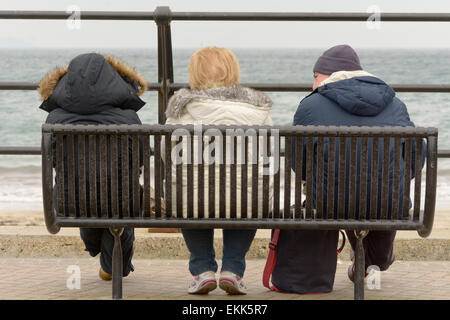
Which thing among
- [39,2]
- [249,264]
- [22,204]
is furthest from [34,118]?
[39,2]

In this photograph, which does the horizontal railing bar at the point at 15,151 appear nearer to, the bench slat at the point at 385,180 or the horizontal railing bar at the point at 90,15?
the horizontal railing bar at the point at 90,15

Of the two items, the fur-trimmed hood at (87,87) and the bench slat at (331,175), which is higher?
the fur-trimmed hood at (87,87)

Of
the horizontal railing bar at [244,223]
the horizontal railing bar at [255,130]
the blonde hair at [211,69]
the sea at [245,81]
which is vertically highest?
the blonde hair at [211,69]

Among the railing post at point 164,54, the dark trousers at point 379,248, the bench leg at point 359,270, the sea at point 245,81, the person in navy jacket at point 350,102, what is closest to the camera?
the bench leg at point 359,270

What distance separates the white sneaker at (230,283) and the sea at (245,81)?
1345mm

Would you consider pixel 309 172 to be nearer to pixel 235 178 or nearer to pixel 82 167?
pixel 235 178

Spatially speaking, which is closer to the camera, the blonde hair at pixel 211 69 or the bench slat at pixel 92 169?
the bench slat at pixel 92 169

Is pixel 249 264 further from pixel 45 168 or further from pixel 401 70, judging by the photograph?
pixel 401 70

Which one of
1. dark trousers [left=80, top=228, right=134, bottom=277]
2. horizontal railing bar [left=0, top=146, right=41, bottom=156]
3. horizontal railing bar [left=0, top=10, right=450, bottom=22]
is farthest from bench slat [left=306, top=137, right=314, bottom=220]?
horizontal railing bar [left=0, top=146, right=41, bottom=156]

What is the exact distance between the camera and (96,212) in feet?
13.7

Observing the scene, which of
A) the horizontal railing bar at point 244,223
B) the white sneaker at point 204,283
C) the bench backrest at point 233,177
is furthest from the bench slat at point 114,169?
the white sneaker at point 204,283

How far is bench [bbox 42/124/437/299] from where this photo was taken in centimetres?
406

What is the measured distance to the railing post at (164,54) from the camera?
6.00 m

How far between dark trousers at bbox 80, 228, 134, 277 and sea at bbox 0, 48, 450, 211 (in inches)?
38.2
